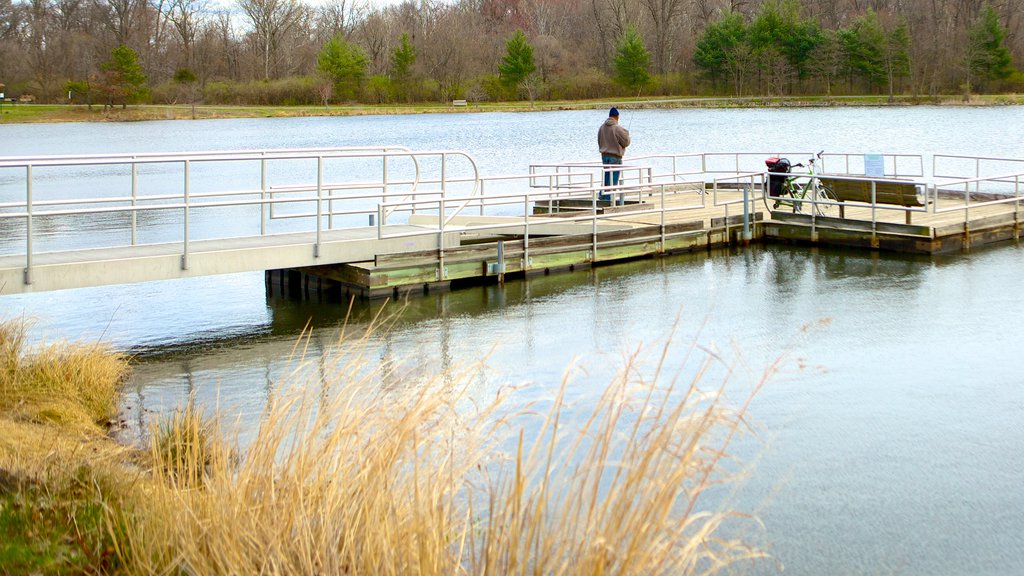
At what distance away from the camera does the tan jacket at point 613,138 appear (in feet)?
62.4

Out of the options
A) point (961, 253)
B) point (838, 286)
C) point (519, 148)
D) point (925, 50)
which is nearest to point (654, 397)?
point (838, 286)

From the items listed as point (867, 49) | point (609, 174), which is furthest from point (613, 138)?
point (867, 49)

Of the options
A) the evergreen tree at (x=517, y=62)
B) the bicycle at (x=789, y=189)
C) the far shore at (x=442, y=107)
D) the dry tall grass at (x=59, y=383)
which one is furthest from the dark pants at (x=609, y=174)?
the evergreen tree at (x=517, y=62)

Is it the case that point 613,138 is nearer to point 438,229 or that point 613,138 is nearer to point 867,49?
point 438,229

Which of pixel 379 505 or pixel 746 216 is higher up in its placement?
pixel 746 216

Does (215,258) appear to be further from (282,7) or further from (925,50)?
(282,7)

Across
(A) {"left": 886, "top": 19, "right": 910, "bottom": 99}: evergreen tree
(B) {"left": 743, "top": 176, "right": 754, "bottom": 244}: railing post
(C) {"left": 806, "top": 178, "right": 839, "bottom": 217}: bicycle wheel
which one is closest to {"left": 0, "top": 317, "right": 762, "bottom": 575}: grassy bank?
(B) {"left": 743, "top": 176, "right": 754, "bottom": 244}: railing post

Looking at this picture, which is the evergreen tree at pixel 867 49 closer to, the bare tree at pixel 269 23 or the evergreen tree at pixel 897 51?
the evergreen tree at pixel 897 51

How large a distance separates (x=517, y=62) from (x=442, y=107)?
20.4 feet

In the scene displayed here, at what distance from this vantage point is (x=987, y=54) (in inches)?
2771

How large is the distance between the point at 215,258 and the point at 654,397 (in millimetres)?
5983

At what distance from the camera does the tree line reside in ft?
247

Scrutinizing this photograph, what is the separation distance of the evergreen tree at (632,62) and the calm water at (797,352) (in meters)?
68.4

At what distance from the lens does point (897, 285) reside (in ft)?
48.6
